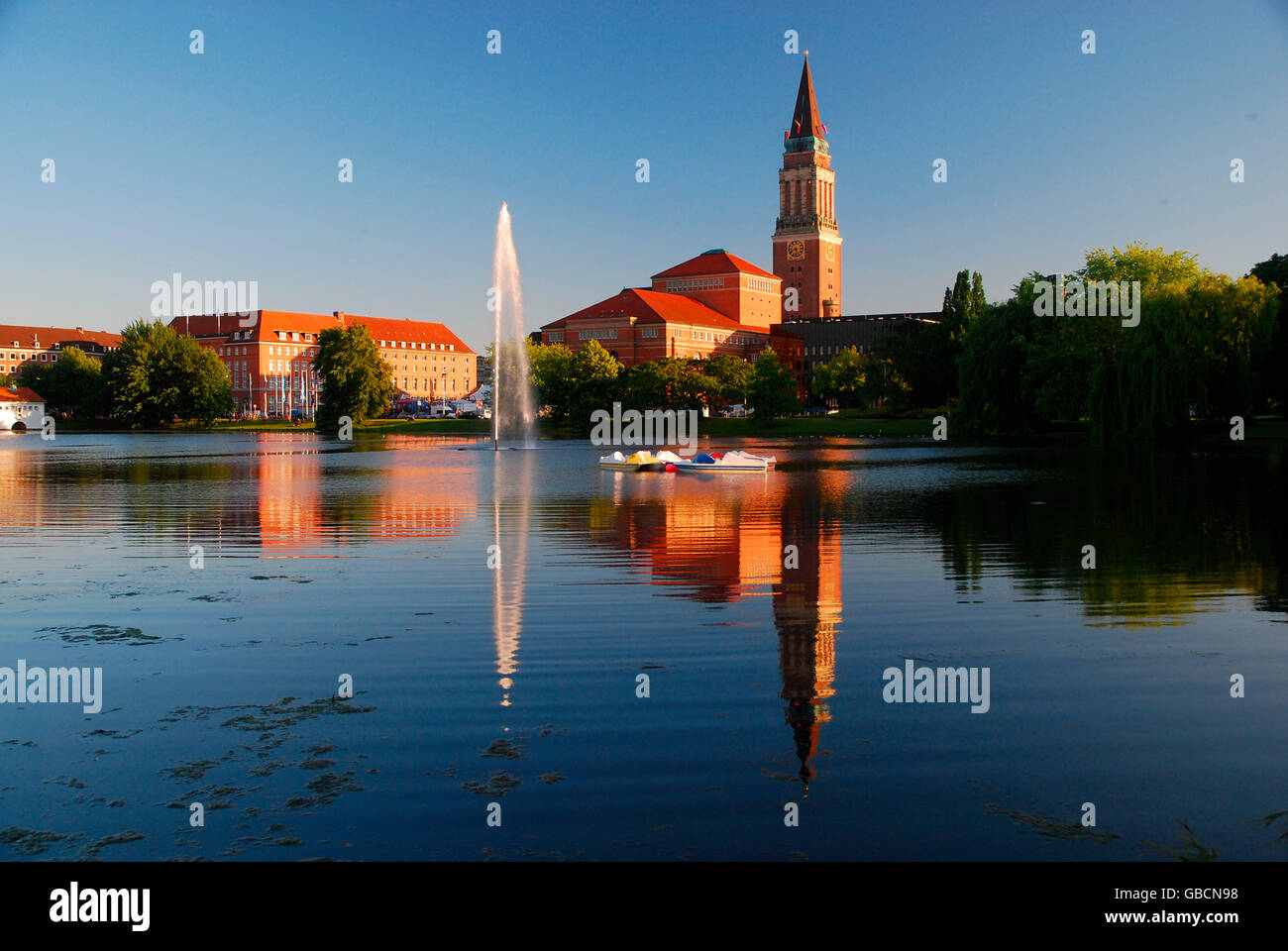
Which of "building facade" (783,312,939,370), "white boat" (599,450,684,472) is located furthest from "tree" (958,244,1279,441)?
"building facade" (783,312,939,370)

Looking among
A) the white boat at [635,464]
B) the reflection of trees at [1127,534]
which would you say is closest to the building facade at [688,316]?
the white boat at [635,464]

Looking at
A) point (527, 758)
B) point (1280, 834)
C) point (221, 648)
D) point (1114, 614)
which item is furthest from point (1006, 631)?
point (221, 648)

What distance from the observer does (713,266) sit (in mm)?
172875

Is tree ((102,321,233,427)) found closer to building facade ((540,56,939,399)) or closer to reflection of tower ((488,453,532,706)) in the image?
building facade ((540,56,939,399))

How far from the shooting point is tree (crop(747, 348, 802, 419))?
348 ft

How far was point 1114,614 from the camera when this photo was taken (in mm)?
12898

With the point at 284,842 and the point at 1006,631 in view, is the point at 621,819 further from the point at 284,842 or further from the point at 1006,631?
the point at 1006,631

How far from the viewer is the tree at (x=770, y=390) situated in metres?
106

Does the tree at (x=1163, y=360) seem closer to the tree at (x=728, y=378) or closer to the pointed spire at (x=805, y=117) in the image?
the tree at (x=728, y=378)

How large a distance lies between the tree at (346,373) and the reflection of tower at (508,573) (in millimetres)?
80869

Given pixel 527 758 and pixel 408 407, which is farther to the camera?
pixel 408 407

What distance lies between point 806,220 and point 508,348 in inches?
4516

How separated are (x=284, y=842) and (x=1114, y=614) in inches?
398

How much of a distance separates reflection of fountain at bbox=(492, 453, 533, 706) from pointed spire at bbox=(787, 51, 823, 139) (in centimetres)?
15745
